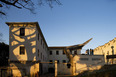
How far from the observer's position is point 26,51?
23.4 m

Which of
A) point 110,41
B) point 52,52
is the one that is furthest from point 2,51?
point 110,41

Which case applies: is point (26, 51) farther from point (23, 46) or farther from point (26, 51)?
A: point (23, 46)

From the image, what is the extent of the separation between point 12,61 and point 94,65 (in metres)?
14.7

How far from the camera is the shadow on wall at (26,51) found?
74.0ft

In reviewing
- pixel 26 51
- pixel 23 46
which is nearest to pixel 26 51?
pixel 26 51

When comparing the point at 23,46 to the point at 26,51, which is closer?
the point at 26,51

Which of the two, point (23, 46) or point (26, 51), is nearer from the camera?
point (26, 51)

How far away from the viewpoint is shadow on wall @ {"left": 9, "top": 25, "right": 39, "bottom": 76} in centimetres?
2254

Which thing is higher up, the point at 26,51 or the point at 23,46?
the point at 23,46

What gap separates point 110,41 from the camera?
36.5 meters

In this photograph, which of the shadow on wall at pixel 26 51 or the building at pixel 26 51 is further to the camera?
the building at pixel 26 51

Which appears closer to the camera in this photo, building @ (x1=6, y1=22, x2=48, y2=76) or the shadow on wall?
the shadow on wall

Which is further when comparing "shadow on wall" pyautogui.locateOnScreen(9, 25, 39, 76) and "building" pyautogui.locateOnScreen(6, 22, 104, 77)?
"building" pyautogui.locateOnScreen(6, 22, 104, 77)

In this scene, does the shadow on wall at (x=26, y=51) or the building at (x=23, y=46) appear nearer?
the shadow on wall at (x=26, y=51)
